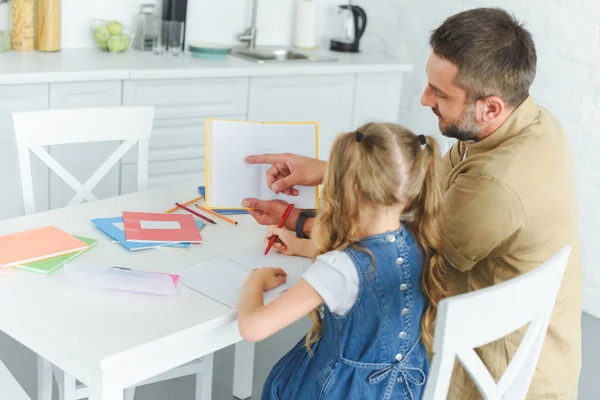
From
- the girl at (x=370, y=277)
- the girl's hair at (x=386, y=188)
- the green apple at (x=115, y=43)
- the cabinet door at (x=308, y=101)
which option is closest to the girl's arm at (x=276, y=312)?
the girl at (x=370, y=277)

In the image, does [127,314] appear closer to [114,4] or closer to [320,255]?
[320,255]

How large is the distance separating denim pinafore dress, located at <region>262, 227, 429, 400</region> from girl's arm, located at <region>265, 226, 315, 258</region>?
0.75 feet

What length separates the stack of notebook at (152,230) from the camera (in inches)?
69.5

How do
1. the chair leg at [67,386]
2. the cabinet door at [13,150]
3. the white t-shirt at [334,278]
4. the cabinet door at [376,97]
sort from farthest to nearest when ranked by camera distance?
the cabinet door at [376,97] < the cabinet door at [13,150] < the chair leg at [67,386] < the white t-shirt at [334,278]

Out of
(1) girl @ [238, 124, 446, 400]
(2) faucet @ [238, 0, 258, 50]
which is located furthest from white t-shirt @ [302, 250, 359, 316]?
(2) faucet @ [238, 0, 258, 50]

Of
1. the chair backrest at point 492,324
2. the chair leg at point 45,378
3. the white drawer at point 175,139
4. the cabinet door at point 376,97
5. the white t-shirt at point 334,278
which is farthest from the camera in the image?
the cabinet door at point 376,97

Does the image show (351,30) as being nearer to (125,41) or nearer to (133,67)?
(125,41)

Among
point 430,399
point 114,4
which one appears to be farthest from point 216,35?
point 430,399

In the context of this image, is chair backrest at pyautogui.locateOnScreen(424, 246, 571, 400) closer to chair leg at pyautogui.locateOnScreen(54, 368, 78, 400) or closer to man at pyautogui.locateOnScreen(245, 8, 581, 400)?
man at pyautogui.locateOnScreen(245, 8, 581, 400)

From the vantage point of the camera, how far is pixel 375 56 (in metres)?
3.87

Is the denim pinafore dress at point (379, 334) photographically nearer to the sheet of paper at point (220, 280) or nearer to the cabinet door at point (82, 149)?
the sheet of paper at point (220, 280)

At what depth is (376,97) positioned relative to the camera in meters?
3.72

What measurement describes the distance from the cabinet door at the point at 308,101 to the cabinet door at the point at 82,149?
0.59 m

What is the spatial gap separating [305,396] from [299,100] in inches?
79.0
